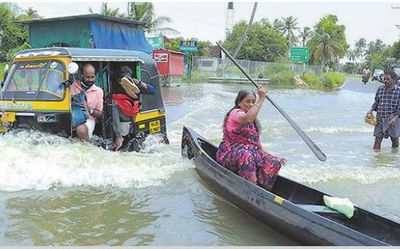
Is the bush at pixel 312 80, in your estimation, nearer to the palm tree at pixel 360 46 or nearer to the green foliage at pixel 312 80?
the green foliage at pixel 312 80

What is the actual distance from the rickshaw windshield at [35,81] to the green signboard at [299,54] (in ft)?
120

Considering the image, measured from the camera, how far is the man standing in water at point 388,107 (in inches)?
359

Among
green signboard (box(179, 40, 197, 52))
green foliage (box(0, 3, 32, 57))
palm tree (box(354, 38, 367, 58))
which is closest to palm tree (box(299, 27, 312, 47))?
green signboard (box(179, 40, 197, 52))

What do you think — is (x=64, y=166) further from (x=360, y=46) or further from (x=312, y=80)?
(x=360, y=46)

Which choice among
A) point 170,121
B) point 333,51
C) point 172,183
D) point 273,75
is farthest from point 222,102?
point 333,51

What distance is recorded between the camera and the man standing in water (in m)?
9.11

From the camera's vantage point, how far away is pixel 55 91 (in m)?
7.39

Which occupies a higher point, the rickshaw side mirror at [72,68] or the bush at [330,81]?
the rickshaw side mirror at [72,68]

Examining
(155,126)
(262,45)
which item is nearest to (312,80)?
(262,45)

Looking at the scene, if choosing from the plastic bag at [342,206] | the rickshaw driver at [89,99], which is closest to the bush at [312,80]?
the rickshaw driver at [89,99]

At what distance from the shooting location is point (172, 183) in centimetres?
730

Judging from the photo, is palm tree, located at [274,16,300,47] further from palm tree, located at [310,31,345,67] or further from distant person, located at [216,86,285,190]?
distant person, located at [216,86,285,190]

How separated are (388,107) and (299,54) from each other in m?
34.0

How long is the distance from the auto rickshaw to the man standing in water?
15.6 feet
